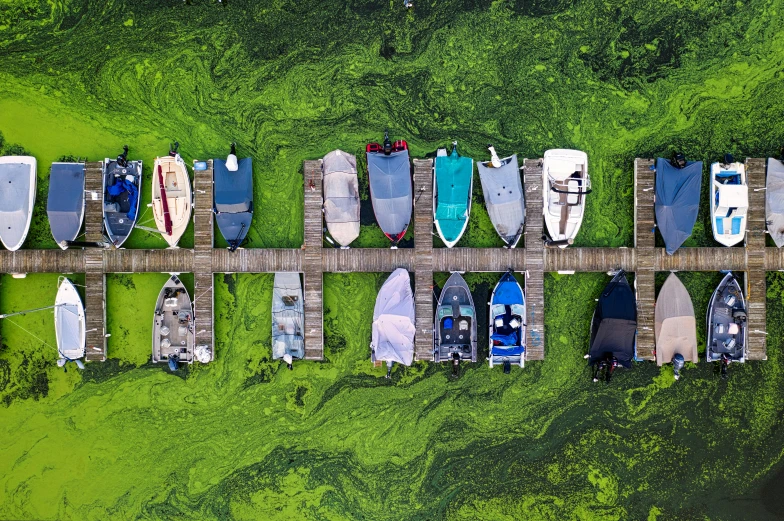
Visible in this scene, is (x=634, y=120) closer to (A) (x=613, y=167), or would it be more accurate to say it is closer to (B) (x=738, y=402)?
(A) (x=613, y=167)

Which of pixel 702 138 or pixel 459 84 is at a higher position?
pixel 459 84

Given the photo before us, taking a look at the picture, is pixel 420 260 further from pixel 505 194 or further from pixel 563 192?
pixel 563 192

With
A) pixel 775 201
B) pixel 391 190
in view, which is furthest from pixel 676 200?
pixel 391 190

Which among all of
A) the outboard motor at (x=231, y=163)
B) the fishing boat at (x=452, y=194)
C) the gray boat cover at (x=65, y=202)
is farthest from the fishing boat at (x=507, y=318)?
the gray boat cover at (x=65, y=202)

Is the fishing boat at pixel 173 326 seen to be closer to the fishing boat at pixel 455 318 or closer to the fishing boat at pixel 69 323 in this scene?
the fishing boat at pixel 69 323

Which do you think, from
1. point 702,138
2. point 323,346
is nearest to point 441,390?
point 323,346

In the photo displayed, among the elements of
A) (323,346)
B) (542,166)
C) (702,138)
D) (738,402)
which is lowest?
(738,402)
